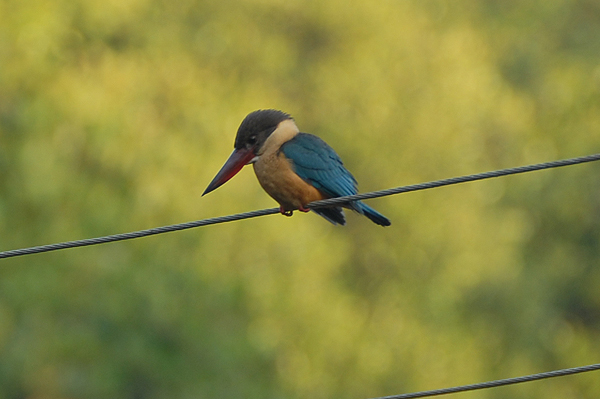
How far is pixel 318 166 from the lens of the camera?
198 inches

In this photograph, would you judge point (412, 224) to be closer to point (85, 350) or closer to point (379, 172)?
point (379, 172)

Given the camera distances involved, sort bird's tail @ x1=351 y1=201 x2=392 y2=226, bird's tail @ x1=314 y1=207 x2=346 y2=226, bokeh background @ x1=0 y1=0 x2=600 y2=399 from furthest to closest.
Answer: bokeh background @ x1=0 y1=0 x2=600 y2=399 < bird's tail @ x1=314 y1=207 x2=346 y2=226 < bird's tail @ x1=351 y1=201 x2=392 y2=226

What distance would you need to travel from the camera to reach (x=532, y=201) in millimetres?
18328

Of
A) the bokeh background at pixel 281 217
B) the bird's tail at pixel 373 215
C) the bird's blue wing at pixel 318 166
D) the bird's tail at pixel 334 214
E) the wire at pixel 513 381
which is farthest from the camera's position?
the bokeh background at pixel 281 217

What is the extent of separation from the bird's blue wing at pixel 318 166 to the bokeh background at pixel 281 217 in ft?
18.5

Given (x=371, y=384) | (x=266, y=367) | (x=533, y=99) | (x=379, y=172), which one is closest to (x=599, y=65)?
(x=533, y=99)

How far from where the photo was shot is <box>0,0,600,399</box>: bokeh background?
10.6 meters

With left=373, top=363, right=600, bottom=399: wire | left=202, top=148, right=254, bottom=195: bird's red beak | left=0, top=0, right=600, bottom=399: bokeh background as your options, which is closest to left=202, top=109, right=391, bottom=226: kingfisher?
left=202, top=148, right=254, bottom=195: bird's red beak

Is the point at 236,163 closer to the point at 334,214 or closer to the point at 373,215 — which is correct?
the point at 334,214

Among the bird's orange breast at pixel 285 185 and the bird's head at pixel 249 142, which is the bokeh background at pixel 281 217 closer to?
the bird's head at pixel 249 142

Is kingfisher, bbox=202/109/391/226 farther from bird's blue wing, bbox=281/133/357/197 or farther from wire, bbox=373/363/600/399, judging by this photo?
wire, bbox=373/363/600/399

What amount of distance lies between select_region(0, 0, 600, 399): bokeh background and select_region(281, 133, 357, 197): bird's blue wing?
564 centimetres

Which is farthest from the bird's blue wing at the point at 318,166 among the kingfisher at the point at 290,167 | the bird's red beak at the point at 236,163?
the bird's red beak at the point at 236,163

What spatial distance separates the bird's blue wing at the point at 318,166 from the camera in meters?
4.99
